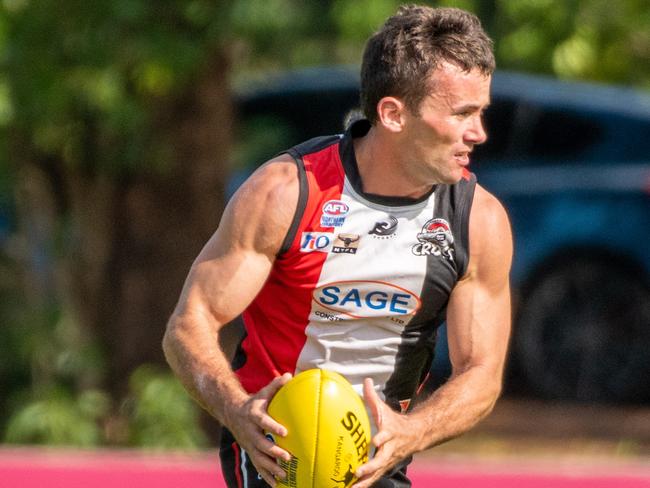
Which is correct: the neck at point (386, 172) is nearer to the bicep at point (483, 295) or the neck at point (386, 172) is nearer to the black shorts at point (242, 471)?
the bicep at point (483, 295)

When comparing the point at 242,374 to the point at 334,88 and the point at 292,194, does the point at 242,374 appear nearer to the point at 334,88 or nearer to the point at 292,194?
the point at 292,194

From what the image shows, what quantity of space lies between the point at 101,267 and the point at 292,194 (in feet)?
19.0

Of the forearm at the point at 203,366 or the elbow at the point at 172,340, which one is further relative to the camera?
the elbow at the point at 172,340

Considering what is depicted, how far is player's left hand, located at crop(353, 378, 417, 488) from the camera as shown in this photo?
3.66 m

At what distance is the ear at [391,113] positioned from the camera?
408cm

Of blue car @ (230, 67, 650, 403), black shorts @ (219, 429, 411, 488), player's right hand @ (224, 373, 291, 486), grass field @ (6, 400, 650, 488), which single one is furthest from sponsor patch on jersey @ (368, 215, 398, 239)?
blue car @ (230, 67, 650, 403)

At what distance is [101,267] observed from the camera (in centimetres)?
968

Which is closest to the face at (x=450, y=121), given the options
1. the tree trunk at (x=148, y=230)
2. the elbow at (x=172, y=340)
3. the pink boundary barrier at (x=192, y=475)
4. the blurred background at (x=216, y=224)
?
the elbow at (x=172, y=340)

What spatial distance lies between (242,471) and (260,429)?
26.6 inches

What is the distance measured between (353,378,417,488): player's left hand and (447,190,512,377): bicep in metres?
0.48

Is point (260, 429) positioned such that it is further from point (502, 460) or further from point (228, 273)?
point (502, 460)

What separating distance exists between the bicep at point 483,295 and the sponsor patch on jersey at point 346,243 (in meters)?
0.31

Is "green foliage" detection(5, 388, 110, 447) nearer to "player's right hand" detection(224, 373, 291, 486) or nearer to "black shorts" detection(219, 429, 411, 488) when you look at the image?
"black shorts" detection(219, 429, 411, 488)

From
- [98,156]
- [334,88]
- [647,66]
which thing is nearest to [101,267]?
[98,156]
